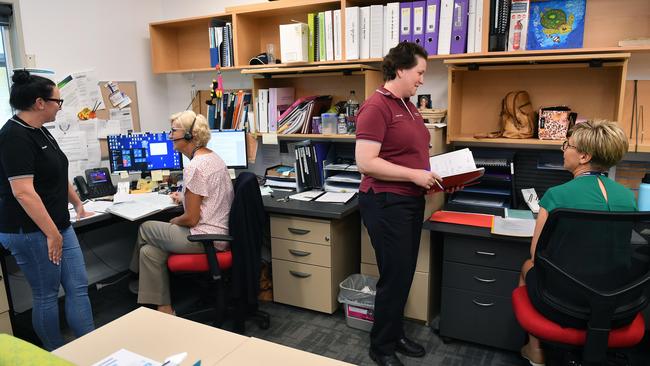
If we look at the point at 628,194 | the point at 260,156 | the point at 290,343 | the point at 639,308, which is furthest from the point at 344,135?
the point at 639,308

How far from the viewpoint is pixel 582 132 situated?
5.81 ft

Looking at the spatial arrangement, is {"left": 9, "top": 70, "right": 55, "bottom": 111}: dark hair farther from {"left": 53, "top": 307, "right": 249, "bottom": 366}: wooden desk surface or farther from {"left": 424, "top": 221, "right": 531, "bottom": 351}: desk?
{"left": 424, "top": 221, "right": 531, "bottom": 351}: desk

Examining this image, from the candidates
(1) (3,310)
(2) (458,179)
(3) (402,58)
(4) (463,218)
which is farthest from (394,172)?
(1) (3,310)

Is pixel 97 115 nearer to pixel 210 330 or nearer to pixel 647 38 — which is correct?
pixel 210 330

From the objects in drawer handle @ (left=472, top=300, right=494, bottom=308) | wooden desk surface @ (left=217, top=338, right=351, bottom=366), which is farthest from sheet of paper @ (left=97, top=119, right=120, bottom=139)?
drawer handle @ (left=472, top=300, right=494, bottom=308)

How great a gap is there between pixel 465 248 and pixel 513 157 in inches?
27.4

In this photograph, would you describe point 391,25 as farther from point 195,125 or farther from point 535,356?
point 535,356

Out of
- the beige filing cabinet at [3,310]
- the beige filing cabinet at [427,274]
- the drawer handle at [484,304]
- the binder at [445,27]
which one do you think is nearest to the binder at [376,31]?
the binder at [445,27]

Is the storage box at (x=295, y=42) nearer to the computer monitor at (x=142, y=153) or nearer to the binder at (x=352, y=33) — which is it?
the binder at (x=352, y=33)

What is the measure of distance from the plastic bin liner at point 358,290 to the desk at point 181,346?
4.83ft

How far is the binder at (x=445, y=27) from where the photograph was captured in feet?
8.31

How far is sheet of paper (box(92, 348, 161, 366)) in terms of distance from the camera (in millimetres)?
1141

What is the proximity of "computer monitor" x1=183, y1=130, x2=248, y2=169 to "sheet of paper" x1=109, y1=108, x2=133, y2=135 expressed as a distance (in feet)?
2.19

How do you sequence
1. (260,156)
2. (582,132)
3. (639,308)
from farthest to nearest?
(260,156), (582,132), (639,308)
